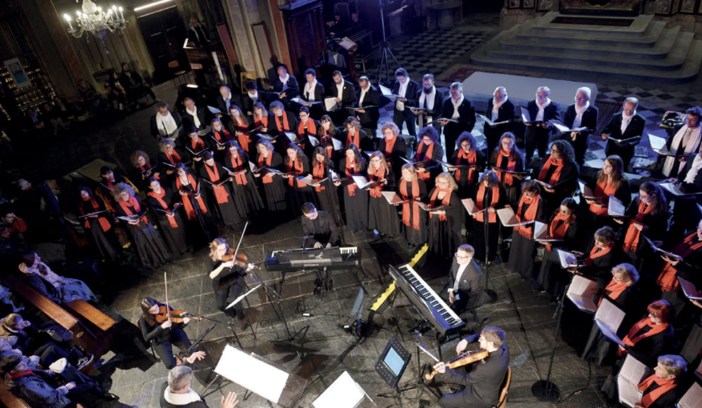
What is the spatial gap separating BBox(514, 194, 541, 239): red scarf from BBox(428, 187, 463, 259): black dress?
0.79 metres

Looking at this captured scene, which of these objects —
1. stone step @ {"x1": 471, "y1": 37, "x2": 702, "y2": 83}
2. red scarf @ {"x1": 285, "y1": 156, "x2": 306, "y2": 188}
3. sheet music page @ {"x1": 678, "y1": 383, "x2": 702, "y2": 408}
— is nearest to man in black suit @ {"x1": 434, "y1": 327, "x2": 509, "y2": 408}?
sheet music page @ {"x1": 678, "y1": 383, "x2": 702, "y2": 408}

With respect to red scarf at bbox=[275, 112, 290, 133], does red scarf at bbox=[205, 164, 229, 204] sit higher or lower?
lower

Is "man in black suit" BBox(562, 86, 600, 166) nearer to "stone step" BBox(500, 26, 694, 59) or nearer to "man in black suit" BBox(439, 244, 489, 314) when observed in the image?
"man in black suit" BBox(439, 244, 489, 314)

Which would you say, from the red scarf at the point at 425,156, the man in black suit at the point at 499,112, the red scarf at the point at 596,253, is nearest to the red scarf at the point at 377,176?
the red scarf at the point at 425,156

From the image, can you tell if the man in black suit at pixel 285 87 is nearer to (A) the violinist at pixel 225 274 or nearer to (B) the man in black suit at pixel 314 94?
(B) the man in black suit at pixel 314 94

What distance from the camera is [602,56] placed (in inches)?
468

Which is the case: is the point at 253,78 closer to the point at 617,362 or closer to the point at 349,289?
the point at 349,289

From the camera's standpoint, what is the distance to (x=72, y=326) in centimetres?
539

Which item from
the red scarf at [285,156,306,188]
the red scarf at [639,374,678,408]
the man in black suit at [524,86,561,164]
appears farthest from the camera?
the man in black suit at [524,86,561,164]

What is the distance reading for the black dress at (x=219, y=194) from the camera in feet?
23.1

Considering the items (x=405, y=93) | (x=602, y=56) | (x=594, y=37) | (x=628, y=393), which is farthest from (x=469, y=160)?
(x=594, y=37)

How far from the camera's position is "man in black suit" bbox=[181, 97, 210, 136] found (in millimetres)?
8523

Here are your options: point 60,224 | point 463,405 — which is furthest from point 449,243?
point 60,224

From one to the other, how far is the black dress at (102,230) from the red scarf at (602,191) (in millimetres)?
6880
